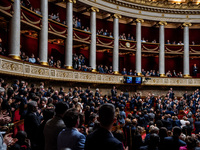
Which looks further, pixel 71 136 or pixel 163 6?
pixel 163 6

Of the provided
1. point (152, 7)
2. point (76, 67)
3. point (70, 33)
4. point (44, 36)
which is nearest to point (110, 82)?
point (76, 67)

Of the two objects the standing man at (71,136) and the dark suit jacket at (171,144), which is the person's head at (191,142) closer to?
the dark suit jacket at (171,144)

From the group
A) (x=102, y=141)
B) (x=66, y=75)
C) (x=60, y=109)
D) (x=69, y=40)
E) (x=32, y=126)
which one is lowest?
(x=32, y=126)

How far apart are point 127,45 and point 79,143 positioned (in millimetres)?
22360

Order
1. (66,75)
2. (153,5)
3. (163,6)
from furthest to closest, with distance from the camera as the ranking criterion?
(163,6), (153,5), (66,75)

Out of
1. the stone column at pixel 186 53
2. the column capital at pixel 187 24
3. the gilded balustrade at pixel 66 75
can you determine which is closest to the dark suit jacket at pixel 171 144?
the gilded balustrade at pixel 66 75

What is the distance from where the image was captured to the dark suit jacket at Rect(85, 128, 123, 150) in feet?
7.65

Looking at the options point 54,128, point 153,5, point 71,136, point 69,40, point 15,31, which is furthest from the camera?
point 153,5

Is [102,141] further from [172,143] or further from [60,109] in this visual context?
[172,143]

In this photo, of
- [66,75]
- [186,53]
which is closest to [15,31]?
[66,75]

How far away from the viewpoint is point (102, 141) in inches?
94.9

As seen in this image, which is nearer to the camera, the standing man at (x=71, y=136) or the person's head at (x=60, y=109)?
the standing man at (x=71, y=136)

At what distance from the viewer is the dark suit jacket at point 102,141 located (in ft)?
7.65

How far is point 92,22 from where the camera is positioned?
2191 cm
